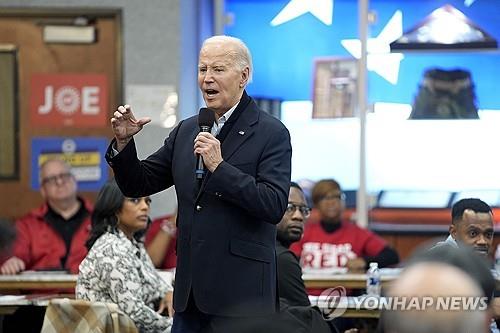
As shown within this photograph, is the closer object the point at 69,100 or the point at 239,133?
the point at 239,133

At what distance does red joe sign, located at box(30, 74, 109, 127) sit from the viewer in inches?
324

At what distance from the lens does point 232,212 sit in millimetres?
3590

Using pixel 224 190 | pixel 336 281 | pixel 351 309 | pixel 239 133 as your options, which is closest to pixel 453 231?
pixel 351 309

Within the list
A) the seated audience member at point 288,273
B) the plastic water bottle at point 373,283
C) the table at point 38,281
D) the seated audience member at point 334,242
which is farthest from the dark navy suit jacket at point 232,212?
the seated audience member at point 334,242

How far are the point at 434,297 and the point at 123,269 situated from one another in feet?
10.6

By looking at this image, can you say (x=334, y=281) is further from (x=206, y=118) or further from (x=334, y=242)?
(x=206, y=118)

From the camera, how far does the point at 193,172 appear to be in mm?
3641

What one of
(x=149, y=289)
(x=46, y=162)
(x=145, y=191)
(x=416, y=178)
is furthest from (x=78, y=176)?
(x=145, y=191)

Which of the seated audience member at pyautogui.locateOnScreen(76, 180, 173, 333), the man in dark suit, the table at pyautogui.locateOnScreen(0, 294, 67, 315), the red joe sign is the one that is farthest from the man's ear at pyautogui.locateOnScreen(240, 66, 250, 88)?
the red joe sign

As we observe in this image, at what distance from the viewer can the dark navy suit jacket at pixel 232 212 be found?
3.51 metres

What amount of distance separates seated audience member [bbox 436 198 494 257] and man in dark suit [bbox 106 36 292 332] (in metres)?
1.57

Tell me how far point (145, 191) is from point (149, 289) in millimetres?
1475

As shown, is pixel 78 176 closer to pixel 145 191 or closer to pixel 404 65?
pixel 404 65

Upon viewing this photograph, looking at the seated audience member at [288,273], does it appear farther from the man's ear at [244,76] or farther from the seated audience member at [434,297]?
the seated audience member at [434,297]
